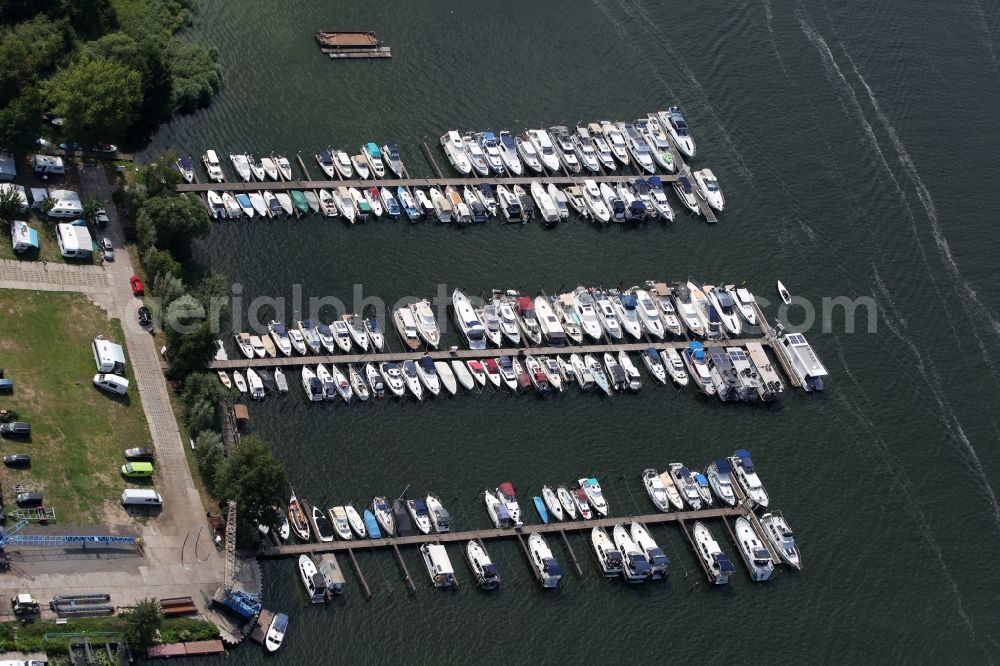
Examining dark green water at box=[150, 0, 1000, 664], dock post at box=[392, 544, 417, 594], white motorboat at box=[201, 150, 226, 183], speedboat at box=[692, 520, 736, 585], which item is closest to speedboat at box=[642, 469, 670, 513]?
dark green water at box=[150, 0, 1000, 664]

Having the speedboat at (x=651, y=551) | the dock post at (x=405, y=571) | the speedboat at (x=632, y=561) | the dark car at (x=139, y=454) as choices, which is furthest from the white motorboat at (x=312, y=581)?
the speedboat at (x=651, y=551)

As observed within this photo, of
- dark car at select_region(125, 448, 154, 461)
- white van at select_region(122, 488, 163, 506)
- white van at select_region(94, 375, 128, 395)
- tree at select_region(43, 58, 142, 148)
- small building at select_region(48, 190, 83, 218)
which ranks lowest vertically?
white van at select_region(122, 488, 163, 506)

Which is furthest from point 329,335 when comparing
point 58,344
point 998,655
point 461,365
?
point 998,655

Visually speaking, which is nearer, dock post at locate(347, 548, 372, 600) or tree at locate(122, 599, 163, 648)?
tree at locate(122, 599, 163, 648)

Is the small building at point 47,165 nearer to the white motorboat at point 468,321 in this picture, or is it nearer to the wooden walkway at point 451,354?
the wooden walkway at point 451,354

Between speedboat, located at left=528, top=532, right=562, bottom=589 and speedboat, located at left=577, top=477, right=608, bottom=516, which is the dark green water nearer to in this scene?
speedboat, located at left=528, top=532, right=562, bottom=589

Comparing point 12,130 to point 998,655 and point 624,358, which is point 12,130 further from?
point 998,655
